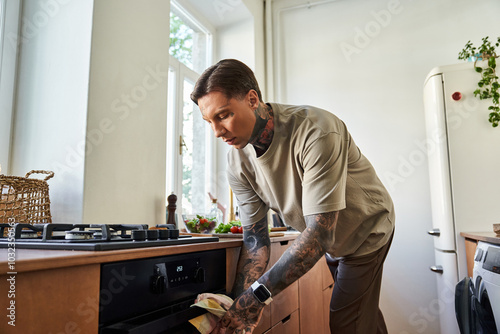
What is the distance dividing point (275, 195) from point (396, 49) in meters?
2.28

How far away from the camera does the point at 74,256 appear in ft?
2.29

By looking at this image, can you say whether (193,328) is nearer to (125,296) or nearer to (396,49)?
(125,296)

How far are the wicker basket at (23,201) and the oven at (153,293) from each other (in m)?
0.60

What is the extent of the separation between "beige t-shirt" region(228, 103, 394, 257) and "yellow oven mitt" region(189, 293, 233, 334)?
32 cm

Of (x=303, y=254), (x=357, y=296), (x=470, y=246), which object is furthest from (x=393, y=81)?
(x=303, y=254)

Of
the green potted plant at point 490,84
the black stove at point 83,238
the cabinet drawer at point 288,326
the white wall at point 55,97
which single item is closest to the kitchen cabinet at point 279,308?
the cabinet drawer at point 288,326

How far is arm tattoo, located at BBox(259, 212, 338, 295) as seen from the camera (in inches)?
40.4

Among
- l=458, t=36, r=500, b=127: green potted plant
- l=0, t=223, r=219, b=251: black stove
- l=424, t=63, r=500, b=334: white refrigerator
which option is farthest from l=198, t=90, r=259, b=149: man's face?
l=458, t=36, r=500, b=127: green potted plant

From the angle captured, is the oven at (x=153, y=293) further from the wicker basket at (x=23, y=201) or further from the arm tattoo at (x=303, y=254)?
the wicker basket at (x=23, y=201)

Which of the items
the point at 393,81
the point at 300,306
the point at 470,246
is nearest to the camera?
the point at 300,306

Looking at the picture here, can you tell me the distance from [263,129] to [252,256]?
42 cm

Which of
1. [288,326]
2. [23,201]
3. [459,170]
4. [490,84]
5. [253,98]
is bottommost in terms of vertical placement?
[288,326]

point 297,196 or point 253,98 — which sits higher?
point 253,98

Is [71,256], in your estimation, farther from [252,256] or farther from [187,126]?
[187,126]
